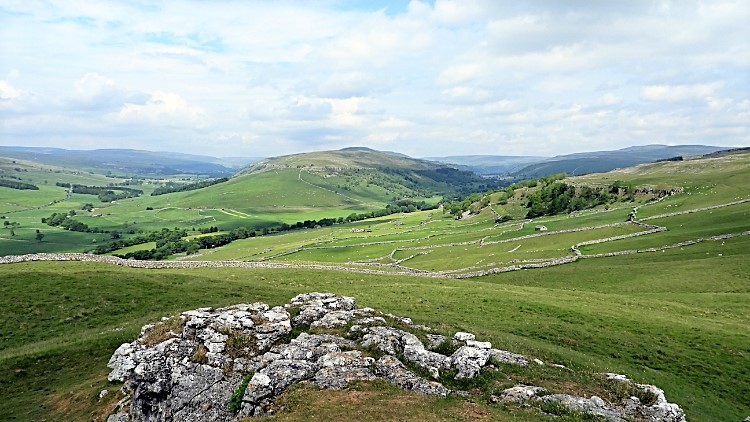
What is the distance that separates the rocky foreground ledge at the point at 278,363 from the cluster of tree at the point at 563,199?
150988 millimetres

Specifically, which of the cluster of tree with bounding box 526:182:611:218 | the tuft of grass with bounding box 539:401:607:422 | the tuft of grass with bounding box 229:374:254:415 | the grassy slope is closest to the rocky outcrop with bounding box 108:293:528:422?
the tuft of grass with bounding box 229:374:254:415

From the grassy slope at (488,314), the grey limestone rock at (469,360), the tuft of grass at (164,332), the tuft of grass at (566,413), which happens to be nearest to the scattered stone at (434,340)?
the grey limestone rock at (469,360)

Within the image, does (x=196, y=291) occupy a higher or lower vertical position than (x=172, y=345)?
lower

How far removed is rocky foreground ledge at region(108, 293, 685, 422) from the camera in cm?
2412

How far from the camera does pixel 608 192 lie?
169 meters

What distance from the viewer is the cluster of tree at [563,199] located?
543 feet

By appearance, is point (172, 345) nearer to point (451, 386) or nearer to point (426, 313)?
point (451, 386)

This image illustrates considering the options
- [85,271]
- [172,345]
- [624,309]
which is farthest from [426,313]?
[85,271]

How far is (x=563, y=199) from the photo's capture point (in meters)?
176

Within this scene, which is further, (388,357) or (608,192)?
(608,192)

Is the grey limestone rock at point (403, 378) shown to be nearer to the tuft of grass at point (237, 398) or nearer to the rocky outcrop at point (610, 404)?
the rocky outcrop at point (610, 404)

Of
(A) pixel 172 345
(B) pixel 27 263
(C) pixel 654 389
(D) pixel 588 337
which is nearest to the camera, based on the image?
(C) pixel 654 389

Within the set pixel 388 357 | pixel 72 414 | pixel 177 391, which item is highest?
pixel 388 357

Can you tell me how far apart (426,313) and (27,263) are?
59.0 meters
